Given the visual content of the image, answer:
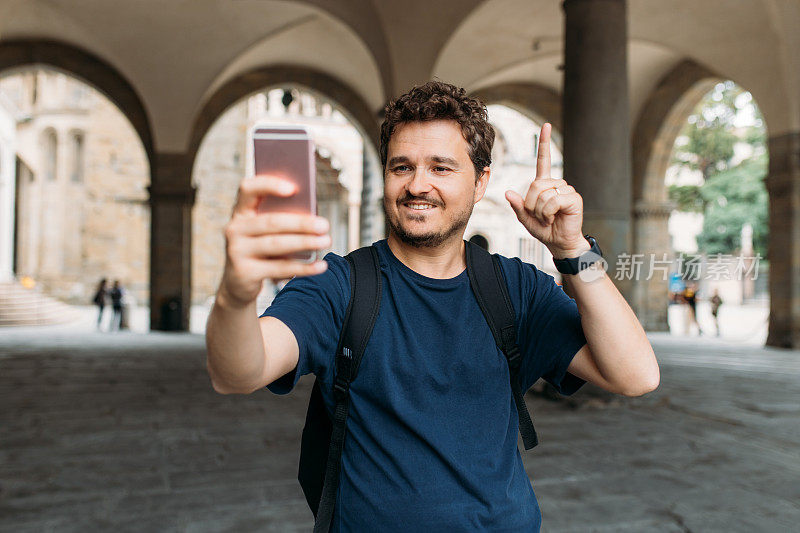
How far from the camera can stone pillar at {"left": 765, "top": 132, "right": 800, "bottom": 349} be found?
11.6 meters

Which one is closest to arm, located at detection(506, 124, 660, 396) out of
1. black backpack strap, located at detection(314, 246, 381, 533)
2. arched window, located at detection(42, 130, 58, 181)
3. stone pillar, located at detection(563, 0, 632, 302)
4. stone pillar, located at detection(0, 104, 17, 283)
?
black backpack strap, located at detection(314, 246, 381, 533)

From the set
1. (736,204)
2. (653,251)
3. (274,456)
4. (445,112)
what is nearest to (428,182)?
(445,112)

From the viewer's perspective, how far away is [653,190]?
16.0 m

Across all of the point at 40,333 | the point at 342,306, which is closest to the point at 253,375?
the point at 342,306

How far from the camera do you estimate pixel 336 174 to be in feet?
99.5

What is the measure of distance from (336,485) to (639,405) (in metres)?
5.67

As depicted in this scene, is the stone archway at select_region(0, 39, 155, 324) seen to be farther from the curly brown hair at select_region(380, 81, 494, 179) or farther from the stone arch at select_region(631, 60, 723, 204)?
the curly brown hair at select_region(380, 81, 494, 179)

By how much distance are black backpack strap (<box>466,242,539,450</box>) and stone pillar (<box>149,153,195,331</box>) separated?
45.2ft

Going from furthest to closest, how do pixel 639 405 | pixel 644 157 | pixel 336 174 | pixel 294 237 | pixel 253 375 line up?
pixel 336 174
pixel 644 157
pixel 639 405
pixel 253 375
pixel 294 237

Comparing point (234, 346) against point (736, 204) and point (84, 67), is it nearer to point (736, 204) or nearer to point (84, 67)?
point (84, 67)

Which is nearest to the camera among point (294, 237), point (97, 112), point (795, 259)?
point (294, 237)

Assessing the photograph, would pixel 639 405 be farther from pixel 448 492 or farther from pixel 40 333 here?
pixel 40 333

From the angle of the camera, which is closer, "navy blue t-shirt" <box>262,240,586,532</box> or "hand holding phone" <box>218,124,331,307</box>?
"hand holding phone" <box>218,124,331,307</box>

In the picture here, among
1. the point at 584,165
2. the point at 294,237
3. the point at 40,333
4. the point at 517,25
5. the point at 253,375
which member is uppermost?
the point at 517,25
